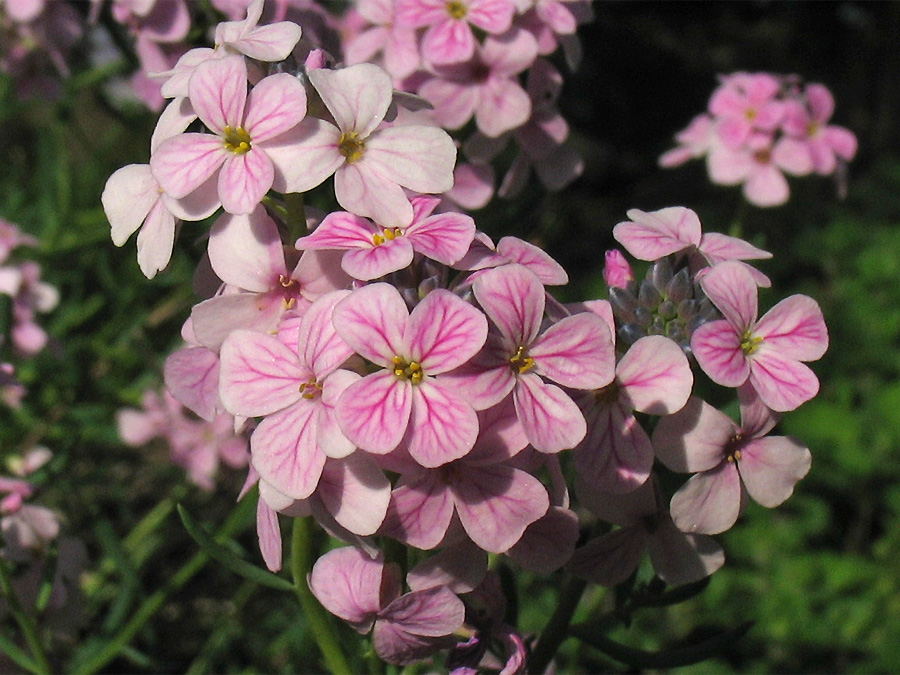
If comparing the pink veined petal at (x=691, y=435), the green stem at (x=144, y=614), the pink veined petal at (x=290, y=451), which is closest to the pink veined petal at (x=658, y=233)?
the pink veined petal at (x=691, y=435)

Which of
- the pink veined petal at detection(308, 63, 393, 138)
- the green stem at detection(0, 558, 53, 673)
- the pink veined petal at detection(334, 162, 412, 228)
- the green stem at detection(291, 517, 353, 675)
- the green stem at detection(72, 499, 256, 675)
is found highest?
the pink veined petal at detection(308, 63, 393, 138)

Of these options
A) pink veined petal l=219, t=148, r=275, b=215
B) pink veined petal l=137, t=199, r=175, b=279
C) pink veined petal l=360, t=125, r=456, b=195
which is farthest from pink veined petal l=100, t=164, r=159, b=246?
pink veined petal l=360, t=125, r=456, b=195

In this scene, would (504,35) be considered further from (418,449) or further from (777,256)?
(777,256)

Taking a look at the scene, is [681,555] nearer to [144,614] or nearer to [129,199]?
[129,199]

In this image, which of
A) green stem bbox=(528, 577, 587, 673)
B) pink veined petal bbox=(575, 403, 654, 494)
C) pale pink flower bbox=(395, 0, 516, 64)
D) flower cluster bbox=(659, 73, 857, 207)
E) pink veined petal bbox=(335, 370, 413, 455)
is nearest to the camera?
pink veined petal bbox=(335, 370, 413, 455)

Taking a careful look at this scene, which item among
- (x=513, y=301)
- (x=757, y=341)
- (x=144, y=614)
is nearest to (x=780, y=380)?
(x=757, y=341)

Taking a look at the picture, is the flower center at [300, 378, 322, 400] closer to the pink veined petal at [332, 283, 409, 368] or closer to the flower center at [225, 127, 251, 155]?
the pink veined petal at [332, 283, 409, 368]

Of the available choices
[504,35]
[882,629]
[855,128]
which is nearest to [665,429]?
[504,35]
